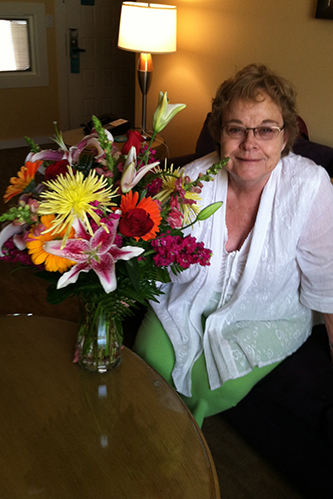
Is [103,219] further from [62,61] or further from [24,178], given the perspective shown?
[62,61]

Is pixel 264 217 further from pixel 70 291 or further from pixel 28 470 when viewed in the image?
pixel 28 470

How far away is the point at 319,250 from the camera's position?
153cm

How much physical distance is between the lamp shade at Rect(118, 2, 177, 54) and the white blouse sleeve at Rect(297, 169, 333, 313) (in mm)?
1972

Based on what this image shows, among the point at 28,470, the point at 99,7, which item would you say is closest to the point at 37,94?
the point at 99,7

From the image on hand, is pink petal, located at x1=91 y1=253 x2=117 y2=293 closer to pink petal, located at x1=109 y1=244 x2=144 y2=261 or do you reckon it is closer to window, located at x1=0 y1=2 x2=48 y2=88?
pink petal, located at x1=109 y1=244 x2=144 y2=261

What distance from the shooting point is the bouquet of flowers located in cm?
86

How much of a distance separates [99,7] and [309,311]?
457 cm

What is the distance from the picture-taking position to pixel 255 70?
1.47 metres

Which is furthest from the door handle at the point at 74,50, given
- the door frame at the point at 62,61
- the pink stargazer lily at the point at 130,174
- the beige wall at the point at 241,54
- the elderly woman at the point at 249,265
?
the pink stargazer lily at the point at 130,174

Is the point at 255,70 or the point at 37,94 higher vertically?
the point at 255,70

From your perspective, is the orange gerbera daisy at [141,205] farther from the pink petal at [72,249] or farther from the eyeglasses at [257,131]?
the eyeglasses at [257,131]

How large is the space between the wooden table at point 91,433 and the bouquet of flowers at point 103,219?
0.69 feet

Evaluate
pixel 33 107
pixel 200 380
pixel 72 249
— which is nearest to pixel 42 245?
pixel 72 249

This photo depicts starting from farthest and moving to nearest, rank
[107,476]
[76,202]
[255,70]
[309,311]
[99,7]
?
[99,7] < [309,311] < [255,70] < [107,476] < [76,202]
